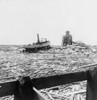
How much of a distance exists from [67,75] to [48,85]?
348mm

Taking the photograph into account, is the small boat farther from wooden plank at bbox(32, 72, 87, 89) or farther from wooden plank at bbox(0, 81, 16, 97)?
wooden plank at bbox(0, 81, 16, 97)

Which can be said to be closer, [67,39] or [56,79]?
[56,79]

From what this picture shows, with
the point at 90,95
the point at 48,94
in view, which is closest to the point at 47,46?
the point at 48,94

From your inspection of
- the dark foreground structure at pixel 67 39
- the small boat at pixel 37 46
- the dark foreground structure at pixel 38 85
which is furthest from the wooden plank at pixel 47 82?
the dark foreground structure at pixel 67 39

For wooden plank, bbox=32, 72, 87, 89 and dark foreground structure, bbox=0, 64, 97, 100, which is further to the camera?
wooden plank, bbox=32, 72, 87, 89

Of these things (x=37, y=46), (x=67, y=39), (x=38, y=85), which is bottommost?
(x=37, y=46)

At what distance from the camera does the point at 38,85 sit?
8.36 feet

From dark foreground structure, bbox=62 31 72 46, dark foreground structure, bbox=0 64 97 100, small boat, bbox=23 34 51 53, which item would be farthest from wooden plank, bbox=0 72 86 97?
dark foreground structure, bbox=62 31 72 46

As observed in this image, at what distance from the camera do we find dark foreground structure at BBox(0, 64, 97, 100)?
7.53 ft

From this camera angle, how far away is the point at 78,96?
6.45m

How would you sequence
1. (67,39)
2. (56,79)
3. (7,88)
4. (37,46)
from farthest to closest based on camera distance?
(67,39), (37,46), (56,79), (7,88)

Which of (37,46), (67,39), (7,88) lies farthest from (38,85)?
(67,39)

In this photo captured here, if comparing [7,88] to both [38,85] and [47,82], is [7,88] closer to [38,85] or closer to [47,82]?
[38,85]

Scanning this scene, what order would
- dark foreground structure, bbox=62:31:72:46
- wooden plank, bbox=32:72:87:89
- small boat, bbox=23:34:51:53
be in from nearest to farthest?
wooden plank, bbox=32:72:87:89
small boat, bbox=23:34:51:53
dark foreground structure, bbox=62:31:72:46
